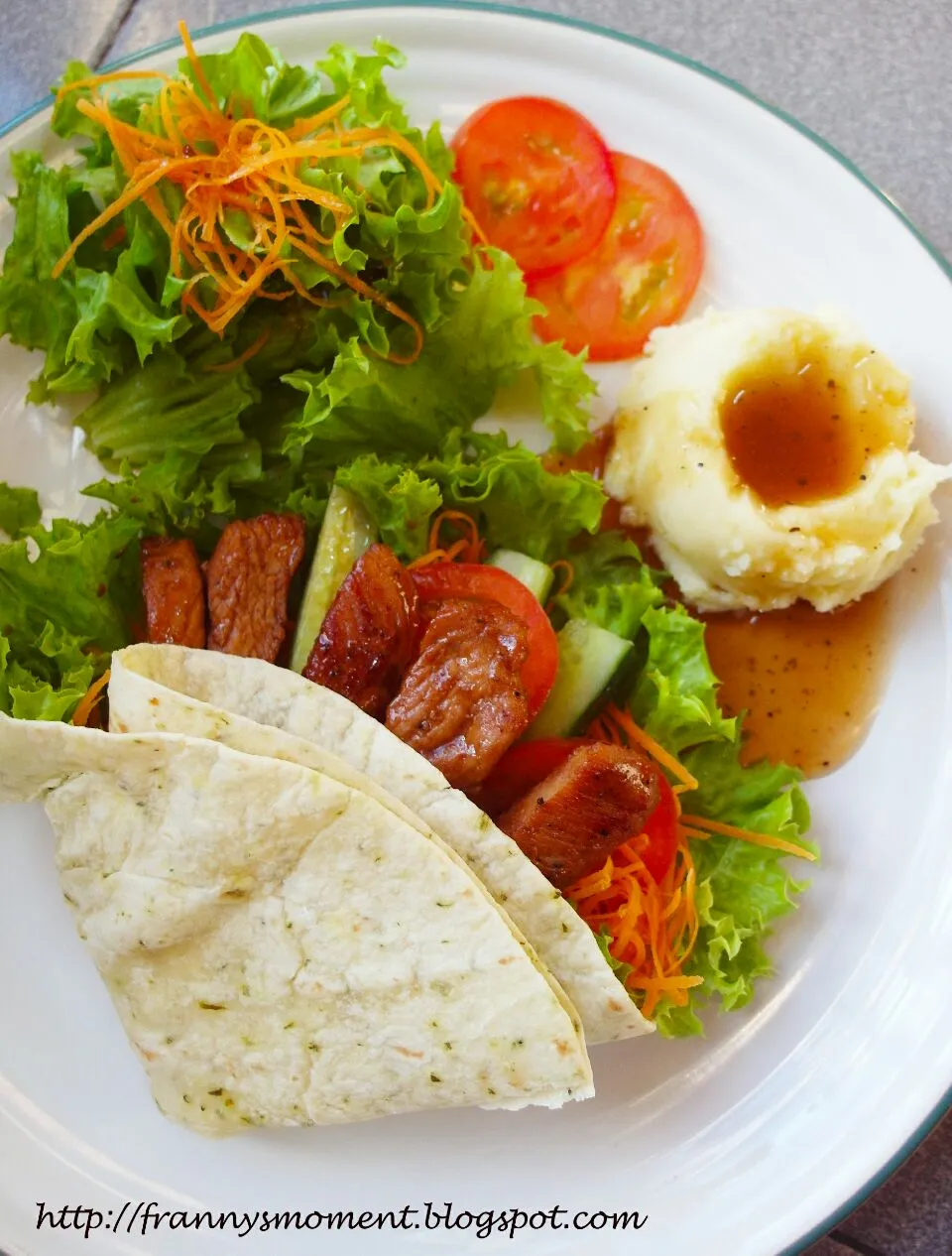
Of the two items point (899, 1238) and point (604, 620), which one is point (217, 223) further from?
point (899, 1238)

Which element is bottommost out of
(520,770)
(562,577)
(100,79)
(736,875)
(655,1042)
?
(655,1042)

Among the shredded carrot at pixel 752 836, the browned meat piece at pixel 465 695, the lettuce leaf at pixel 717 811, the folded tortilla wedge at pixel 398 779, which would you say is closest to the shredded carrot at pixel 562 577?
the lettuce leaf at pixel 717 811

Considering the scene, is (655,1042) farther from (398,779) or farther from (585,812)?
(398,779)

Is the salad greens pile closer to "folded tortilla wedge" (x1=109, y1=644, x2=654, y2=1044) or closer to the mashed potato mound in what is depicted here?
the mashed potato mound

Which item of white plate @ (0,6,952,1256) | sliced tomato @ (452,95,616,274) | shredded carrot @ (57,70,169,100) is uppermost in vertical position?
shredded carrot @ (57,70,169,100)

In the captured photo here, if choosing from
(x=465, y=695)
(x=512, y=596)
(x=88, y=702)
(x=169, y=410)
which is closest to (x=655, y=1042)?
(x=465, y=695)

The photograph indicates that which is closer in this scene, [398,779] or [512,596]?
[398,779]

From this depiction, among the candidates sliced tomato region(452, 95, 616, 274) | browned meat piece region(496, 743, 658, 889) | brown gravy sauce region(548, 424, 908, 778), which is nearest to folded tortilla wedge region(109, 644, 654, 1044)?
browned meat piece region(496, 743, 658, 889)
